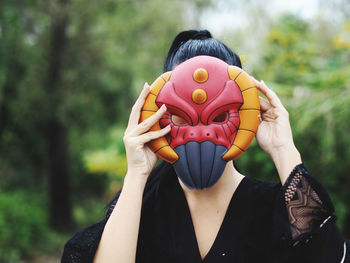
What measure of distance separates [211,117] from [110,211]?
1.93 feet

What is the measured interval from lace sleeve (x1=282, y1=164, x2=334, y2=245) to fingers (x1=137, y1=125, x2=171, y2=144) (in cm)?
51

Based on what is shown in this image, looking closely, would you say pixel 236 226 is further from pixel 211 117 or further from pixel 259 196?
pixel 211 117

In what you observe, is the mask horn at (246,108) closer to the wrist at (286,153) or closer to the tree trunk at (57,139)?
the wrist at (286,153)

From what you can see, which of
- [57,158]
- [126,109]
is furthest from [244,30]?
[57,158]

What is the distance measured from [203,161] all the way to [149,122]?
0.27 metres

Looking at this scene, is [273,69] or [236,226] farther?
[273,69]

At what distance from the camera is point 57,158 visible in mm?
8023

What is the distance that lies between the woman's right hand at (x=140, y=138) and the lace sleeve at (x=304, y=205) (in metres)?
0.53

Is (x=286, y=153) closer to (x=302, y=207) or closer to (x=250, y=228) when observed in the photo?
(x=302, y=207)

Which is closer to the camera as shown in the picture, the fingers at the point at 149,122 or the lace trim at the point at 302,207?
the lace trim at the point at 302,207

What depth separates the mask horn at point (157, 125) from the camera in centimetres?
138

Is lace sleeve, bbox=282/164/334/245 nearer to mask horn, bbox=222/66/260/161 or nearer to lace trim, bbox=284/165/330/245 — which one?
lace trim, bbox=284/165/330/245

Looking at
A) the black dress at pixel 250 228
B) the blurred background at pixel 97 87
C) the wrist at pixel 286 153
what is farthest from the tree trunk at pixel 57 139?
the wrist at pixel 286 153

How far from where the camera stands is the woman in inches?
50.3
